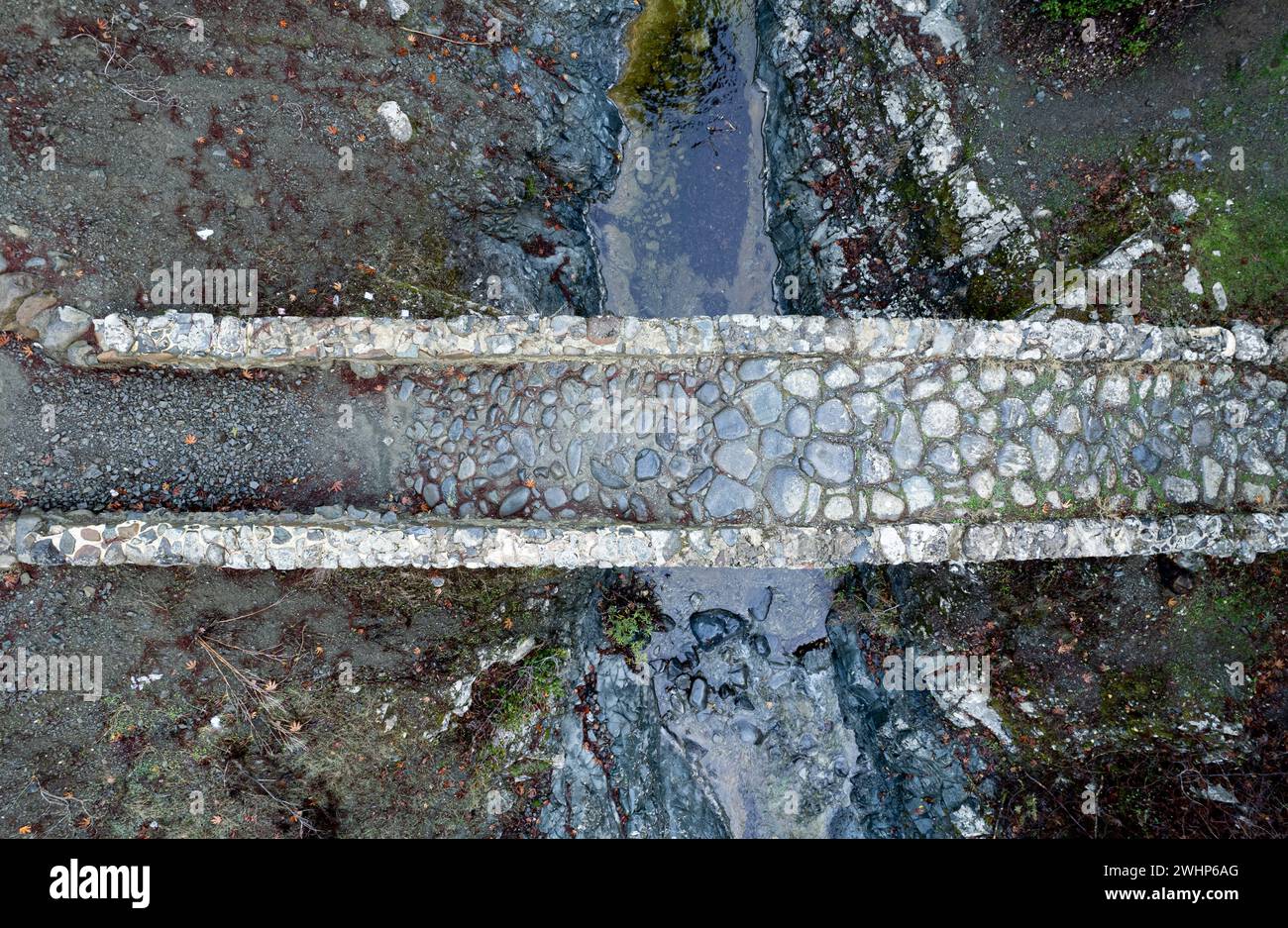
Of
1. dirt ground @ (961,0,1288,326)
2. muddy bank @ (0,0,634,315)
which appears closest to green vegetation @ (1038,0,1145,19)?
dirt ground @ (961,0,1288,326)

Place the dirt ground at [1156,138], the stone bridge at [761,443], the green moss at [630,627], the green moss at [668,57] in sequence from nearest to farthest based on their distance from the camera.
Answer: the stone bridge at [761,443], the dirt ground at [1156,138], the green moss at [668,57], the green moss at [630,627]

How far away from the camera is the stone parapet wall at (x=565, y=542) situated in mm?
6324

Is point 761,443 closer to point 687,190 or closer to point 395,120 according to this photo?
point 687,190

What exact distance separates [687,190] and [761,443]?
15.2ft

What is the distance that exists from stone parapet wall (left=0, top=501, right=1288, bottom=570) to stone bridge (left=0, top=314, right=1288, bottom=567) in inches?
0.9

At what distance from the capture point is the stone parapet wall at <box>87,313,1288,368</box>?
646 centimetres

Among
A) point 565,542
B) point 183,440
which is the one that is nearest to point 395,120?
point 183,440

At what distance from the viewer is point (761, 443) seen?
276 inches

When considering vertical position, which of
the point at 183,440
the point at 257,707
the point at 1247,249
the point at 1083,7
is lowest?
the point at 257,707

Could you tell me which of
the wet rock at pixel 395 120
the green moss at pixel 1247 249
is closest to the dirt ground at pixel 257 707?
A: the wet rock at pixel 395 120

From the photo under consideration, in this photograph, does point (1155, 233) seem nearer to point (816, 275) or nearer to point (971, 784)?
point (816, 275)

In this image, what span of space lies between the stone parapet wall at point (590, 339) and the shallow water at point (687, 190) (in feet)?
9.82

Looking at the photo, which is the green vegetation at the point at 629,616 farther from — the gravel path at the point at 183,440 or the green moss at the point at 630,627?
the gravel path at the point at 183,440

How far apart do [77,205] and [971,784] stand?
43.1ft
